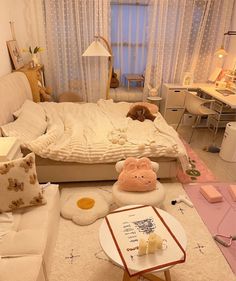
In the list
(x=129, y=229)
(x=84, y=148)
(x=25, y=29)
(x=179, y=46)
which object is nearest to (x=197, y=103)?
(x=179, y=46)

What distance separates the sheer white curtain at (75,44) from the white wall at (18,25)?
0.74ft

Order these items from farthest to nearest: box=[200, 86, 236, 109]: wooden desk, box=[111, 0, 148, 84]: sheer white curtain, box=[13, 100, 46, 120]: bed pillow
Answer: box=[111, 0, 148, 84]: sheer white curtain < box=[200, 86, 236, 109]: wooden desk < box=[13, 100, 46, 120]: bed pillow

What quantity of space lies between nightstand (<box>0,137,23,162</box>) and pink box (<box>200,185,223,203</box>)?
5.81 feet

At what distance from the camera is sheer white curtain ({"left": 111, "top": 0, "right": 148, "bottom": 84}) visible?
3518 mm

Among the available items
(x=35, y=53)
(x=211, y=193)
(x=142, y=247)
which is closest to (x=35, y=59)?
(x=35, y=53)

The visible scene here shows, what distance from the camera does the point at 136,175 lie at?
196 cm

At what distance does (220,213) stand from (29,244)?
1.64 metres

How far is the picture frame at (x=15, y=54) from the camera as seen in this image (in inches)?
122

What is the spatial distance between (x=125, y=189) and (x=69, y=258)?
663 millimetres

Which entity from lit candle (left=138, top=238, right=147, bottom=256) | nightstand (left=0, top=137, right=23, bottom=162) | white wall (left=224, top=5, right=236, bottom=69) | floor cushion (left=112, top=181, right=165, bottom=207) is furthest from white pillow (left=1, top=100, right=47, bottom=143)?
white wall (left=224, top=5, right=236, bottom=69)

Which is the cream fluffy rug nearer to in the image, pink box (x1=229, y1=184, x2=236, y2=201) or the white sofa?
the white sofa

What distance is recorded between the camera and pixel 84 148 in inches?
88.3

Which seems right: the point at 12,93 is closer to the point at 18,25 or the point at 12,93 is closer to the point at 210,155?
the point at 18,25

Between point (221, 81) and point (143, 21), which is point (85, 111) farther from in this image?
point (221, 81)
